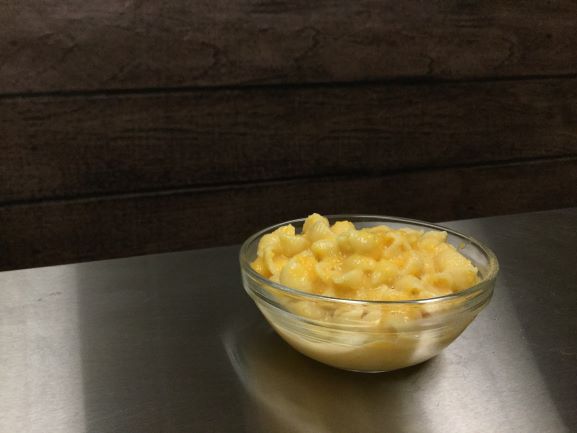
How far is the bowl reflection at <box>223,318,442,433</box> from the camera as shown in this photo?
588 mm

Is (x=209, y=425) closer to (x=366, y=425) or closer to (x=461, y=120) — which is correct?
(x=366, y=425)

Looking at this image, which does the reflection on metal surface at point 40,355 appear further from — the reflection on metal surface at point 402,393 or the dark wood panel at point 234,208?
the dark wood panel at point 234,208

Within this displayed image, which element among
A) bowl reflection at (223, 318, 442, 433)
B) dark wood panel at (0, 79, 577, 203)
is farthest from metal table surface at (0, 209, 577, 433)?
Answer: dark wood panel at (0, 79, 577, 203)

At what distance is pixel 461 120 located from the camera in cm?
197

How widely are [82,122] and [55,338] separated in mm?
991

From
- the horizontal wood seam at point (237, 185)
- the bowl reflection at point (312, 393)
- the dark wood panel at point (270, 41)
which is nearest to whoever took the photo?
the bowl reflection at point (312, 393)

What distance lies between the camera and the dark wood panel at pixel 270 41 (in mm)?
1552

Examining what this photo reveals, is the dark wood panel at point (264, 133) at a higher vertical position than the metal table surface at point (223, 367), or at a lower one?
lower

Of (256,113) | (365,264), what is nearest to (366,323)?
(365,264)

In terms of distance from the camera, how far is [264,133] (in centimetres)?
178

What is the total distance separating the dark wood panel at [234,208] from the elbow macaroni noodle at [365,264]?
1.05 metres

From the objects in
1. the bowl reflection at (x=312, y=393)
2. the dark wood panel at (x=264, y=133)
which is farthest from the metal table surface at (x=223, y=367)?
the dark wood panel at (x=264, y=133)

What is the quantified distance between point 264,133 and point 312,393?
1.23 m

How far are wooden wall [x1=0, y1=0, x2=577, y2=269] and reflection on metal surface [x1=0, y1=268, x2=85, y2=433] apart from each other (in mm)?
796
